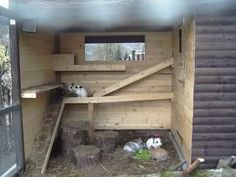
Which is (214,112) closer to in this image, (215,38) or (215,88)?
(215,88)

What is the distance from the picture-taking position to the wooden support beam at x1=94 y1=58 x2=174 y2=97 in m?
5.65

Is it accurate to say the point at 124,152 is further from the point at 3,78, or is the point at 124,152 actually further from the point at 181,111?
the point at 3,78

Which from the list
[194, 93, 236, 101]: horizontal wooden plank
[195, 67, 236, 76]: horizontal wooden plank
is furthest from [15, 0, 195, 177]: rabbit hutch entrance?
[195, 67, 236, 76]: horizontal wooden plank

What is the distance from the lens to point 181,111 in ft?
15.8

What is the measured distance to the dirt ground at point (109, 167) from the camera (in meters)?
4.33

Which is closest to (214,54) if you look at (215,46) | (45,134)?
(215,46)

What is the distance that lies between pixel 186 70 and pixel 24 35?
2331 millimetres

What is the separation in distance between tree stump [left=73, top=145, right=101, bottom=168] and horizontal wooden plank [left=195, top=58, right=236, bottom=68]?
6.50 feet

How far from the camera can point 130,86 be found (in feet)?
19.7

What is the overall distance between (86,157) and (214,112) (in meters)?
1.93

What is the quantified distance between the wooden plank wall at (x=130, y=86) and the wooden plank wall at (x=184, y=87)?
37 cm

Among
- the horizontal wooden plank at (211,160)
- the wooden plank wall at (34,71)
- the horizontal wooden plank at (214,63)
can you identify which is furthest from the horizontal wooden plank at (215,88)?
the wooden plank wall at (34,71)

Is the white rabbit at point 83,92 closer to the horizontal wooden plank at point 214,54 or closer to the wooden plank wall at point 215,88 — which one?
the wooden plank wall at point 215,88

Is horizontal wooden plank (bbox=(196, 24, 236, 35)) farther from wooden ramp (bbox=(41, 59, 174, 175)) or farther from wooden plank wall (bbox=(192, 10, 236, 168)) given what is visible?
wooden ramp (bbox=(41, 59, 174, 175))
